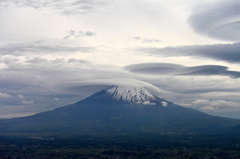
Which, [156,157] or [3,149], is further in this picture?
[3,149]

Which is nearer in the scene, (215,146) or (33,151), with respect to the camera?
(33,151)

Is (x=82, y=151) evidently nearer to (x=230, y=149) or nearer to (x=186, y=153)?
(x=186, y=153)

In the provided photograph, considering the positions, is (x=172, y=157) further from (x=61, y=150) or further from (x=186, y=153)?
(x=61, y=150)

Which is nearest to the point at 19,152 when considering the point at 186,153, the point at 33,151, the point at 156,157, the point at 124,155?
the point at 33,151

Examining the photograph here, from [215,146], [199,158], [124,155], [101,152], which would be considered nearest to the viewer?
[199,158]

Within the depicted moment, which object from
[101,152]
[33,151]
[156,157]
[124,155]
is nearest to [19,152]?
[33,151]

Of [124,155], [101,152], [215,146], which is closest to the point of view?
[124,155]

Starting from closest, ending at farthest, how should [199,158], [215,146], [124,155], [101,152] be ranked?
1. [199,158]
2. [124,155]
3. [101,152]
4. [215,146]

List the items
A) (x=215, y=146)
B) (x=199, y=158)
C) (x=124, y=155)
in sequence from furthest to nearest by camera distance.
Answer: (x=215, y=146)
(x=124, y=155)
(x=199, y=158)
